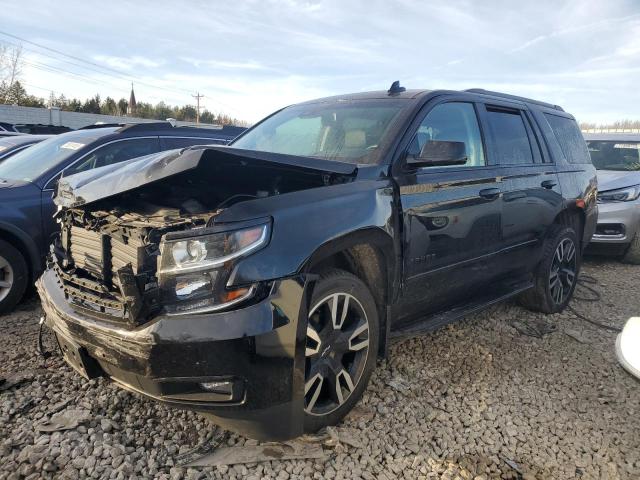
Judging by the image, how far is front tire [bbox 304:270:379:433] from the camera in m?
2.38

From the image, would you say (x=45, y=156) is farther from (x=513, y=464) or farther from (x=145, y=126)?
(x=513, y=464)

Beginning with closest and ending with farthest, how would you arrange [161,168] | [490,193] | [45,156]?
[161,168] < [490,193] < [45,156]

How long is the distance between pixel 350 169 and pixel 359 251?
1.48ft

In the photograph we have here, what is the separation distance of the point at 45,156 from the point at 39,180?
1.85 feet

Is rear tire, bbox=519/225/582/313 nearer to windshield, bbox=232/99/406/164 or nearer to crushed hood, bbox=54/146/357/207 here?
windshield, bbox=232/99/406/164

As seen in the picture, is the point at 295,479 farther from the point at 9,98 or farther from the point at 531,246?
the point at 9,98

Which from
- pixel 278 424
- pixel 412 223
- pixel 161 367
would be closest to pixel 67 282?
pixel 161 367

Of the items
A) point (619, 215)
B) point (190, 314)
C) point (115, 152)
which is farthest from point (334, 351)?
point (619, 215)

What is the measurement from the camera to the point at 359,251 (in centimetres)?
263

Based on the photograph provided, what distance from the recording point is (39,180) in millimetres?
4285

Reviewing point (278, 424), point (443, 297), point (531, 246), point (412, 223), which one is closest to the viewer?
point (278, 424)

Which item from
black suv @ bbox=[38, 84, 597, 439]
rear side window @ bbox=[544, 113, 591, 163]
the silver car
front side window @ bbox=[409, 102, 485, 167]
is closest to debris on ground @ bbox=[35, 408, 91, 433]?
black suv @ bbox=[38, 84, 597, 439]

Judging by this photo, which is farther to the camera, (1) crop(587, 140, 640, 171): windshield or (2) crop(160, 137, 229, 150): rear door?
(1) crop(587, 140, 640, 171): windshield

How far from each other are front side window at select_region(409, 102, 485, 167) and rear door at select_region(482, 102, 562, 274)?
0.53ft
